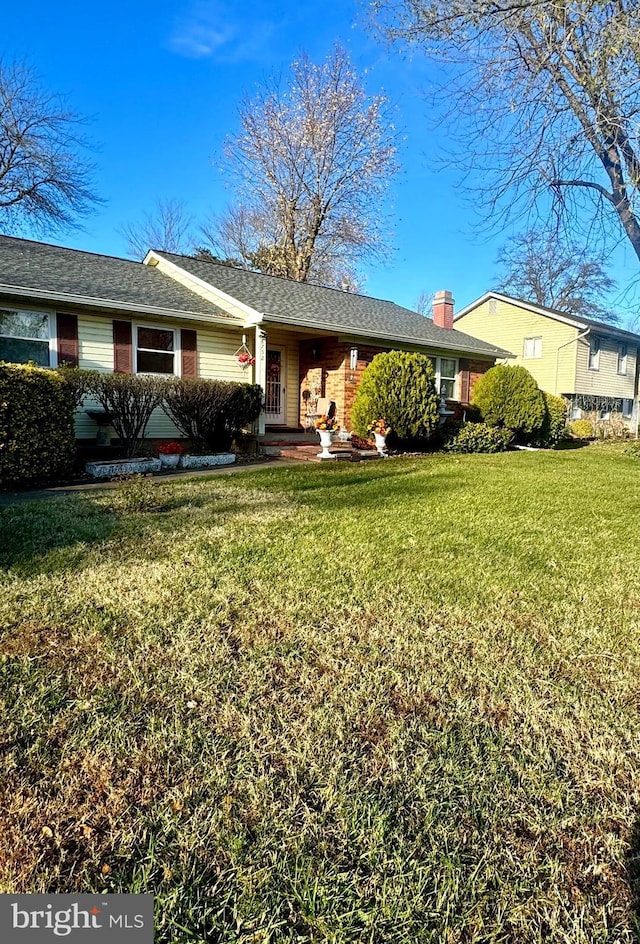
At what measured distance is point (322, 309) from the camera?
42.7ft

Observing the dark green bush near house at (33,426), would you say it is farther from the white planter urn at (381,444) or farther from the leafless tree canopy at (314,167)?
the leafless tree canopy at (314,167)

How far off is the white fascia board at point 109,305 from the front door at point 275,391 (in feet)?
7.11

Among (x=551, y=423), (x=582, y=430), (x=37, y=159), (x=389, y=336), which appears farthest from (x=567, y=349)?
(x=37, y=159)

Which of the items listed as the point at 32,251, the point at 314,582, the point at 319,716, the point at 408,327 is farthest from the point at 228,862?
the point at 408,327

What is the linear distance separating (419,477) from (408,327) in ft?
27.4

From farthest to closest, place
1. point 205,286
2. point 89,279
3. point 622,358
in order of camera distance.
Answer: point 622,358, point 205,286, point 89,279

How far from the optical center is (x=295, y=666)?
2.25 metres

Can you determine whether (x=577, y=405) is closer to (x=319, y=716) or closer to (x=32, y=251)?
(x=32, y=251)

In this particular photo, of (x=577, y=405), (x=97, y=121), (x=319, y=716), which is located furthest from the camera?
(x=577, y=405)

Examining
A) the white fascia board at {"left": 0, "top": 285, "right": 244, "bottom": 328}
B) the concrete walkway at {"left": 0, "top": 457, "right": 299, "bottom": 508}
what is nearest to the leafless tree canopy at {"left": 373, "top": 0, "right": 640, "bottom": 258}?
the white fascia board at {"left": 0, "top": 285, "right": 244, "bottom": 328}

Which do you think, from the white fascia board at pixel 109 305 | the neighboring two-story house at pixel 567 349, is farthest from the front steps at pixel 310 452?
the neighboring two-story house at pixel 567 349

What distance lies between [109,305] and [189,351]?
1.97 metres

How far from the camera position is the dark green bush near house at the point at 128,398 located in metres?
8.04

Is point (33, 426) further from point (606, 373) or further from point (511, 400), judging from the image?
point (606, 373)
